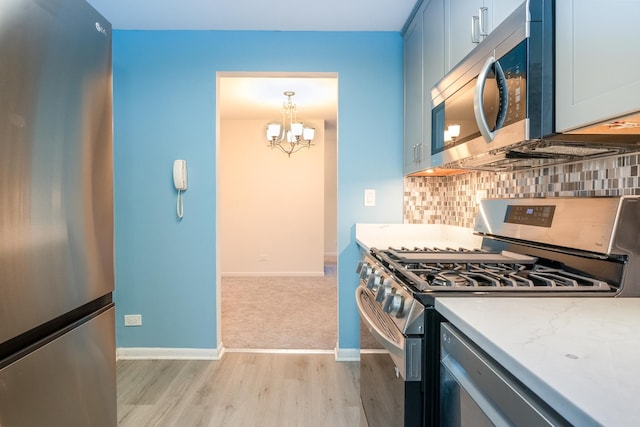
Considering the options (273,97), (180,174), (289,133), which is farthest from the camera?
(289,133)

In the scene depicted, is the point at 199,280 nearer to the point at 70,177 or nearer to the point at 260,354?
the point at 260,354

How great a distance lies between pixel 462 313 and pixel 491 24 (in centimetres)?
106

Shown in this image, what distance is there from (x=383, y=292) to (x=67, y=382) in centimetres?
98

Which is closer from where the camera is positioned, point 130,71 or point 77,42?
point 77,42

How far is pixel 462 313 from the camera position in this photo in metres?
0.83

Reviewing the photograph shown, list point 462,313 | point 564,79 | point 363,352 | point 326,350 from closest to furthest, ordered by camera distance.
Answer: point 462,313 < point 564,79 < point 363,352 < point 326,350

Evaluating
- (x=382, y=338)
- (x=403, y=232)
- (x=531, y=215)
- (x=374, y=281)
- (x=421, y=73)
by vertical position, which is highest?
(x=421, y=73)

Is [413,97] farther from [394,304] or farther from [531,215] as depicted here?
[394,304]

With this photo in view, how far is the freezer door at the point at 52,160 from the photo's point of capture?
84 cm

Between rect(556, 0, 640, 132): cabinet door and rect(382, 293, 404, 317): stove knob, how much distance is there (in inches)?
25.1

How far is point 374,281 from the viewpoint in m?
1.44

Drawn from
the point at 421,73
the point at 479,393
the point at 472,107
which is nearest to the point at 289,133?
the point at 421,73

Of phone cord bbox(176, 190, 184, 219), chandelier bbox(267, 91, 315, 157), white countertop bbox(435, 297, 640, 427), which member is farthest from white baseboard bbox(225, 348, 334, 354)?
chandelier bbox(267, 91, 315, 157)

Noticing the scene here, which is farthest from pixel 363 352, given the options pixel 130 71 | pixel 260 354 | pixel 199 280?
pixel 130 71
